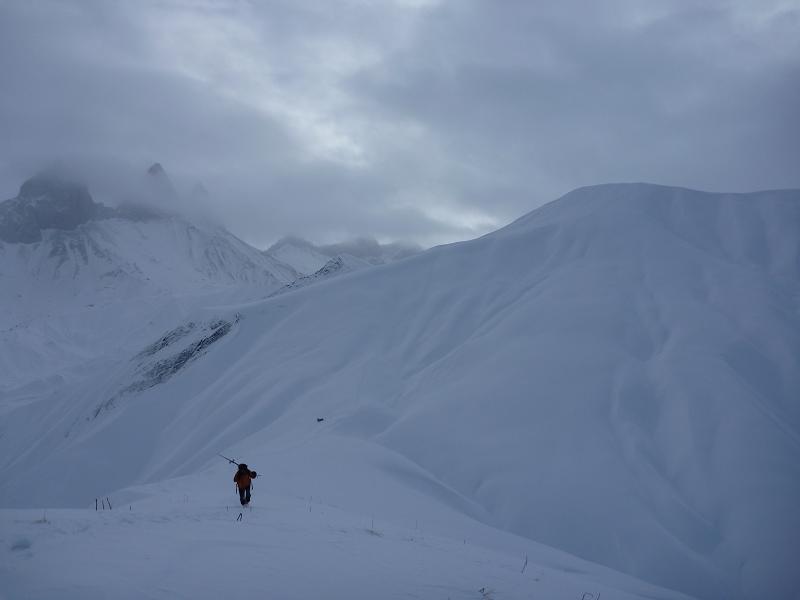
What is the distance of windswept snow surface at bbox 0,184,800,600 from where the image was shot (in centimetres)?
2680

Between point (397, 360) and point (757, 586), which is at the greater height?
point (397, 360)

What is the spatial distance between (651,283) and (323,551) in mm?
46302

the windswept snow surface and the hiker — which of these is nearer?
the hiker

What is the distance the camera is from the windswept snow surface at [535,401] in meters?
26.8

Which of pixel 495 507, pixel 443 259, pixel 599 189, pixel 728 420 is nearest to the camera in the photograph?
pixel 495 507

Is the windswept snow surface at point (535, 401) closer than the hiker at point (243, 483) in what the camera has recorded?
No

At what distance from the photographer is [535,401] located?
3603cm

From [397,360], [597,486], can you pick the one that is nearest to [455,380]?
[397,360]

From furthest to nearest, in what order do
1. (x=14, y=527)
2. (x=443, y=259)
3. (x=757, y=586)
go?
(x=443, y=259), (x=757, y=586), (x=14, y=527)

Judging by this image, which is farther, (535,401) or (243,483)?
(535,401)

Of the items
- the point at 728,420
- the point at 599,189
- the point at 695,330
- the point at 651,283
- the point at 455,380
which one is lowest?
the point at 728,420

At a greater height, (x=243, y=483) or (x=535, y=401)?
(x=535, y=401)

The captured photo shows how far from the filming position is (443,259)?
6831 cm

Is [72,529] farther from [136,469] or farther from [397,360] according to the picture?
[136,469]
